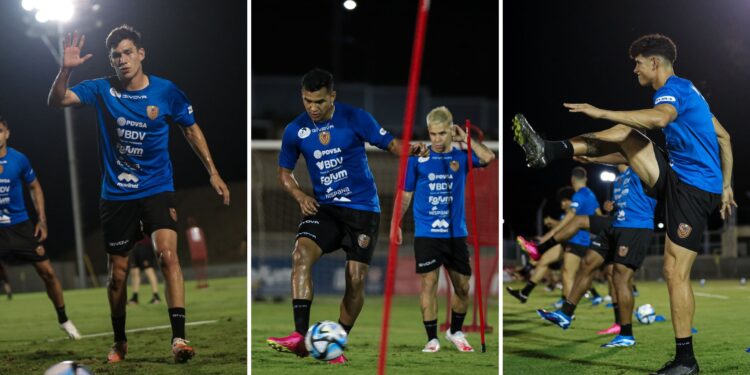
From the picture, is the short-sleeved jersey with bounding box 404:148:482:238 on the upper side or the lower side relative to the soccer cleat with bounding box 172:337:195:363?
upper

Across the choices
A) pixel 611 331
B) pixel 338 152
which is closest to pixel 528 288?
pixel 611 331

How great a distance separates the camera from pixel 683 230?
3744mm

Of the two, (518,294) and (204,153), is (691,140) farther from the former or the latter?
(204,153)

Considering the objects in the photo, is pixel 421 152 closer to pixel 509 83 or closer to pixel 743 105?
pixel 509 83

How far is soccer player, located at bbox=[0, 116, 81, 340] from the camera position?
4867 mm

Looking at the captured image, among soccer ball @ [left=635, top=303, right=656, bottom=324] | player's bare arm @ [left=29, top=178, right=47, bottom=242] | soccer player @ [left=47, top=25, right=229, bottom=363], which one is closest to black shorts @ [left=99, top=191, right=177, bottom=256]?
soccer player @ [left=47, top=25, right=229, bottom=363]

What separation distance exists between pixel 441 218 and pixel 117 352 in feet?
6.72

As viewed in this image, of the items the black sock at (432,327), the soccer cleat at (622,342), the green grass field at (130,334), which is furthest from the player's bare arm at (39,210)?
the soccer cleat at (622,342)

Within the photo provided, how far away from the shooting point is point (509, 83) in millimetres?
5172

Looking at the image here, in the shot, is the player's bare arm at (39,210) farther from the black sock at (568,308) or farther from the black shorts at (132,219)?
the black sock at (568,308)

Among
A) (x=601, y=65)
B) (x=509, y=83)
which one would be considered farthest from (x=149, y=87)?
(x=601, y=65)

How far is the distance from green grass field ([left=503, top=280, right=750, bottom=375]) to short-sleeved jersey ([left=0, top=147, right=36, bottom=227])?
3.11 metres

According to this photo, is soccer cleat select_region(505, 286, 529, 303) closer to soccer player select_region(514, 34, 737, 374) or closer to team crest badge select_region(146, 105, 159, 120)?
soccer player select_region(514, 34, 737, 374)

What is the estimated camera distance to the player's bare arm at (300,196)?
397 cm
